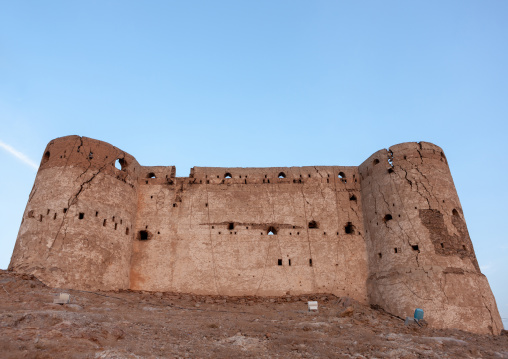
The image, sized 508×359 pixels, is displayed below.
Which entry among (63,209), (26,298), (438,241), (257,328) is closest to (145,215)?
(63,209)

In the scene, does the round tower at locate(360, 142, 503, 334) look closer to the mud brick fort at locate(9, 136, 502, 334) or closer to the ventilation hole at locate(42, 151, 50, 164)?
the mud brick fort at locate(9, 136, 502, 334)

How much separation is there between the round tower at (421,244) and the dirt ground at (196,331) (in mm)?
834

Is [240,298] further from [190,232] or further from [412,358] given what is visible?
[412,358]

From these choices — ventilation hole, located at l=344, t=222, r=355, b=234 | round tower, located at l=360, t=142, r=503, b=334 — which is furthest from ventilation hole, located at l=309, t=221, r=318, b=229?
round tower, located at l=360, t=142, r=503, b=334

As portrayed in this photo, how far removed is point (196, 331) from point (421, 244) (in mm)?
8130

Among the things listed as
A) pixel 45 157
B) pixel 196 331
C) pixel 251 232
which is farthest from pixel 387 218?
pixel 45 157

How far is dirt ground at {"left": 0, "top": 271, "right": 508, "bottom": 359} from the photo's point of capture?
22.1ft

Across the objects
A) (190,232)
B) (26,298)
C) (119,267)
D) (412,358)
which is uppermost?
(190,232)

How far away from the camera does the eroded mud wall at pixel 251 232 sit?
1420cm

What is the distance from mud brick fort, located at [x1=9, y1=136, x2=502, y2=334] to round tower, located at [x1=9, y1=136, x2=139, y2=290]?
0.04 metres

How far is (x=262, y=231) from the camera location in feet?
49.4

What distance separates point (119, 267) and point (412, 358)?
958cm

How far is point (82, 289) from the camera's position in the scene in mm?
11992

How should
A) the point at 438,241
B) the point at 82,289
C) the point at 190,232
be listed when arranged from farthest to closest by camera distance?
the point at 190,232, the point at 438,241, the point at 82,289
